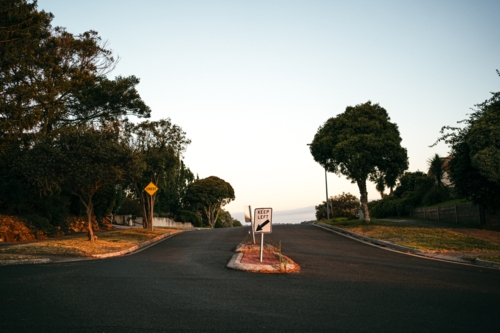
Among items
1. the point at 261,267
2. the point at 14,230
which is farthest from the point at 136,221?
the point at 261,267

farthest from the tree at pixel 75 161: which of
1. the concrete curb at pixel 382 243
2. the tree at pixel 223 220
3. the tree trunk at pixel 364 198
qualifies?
the tree at pixel 223 220

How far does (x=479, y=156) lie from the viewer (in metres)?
23.0

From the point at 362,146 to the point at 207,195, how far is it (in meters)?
45.1

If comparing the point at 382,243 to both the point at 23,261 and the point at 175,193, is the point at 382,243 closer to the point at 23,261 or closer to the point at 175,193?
the point at 23,261

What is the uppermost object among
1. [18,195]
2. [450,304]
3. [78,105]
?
[78,105]

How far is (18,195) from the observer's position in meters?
27.5

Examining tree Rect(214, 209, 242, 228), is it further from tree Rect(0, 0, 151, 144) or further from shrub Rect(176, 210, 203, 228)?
tree Rect(0, 0, 151, 144)

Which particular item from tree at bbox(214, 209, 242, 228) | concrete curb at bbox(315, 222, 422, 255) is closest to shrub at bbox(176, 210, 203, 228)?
tree at bbox(214, 209, 242, 228)

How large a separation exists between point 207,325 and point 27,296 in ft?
13.1

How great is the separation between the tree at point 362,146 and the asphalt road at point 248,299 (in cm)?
1866

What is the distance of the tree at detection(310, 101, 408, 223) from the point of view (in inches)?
1266

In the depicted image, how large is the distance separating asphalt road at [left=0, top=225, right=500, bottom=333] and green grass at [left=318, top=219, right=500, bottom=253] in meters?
5.43

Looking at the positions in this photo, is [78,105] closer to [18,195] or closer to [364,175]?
[18,195]

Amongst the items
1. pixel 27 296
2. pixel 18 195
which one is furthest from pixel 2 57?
pixel 27 296
